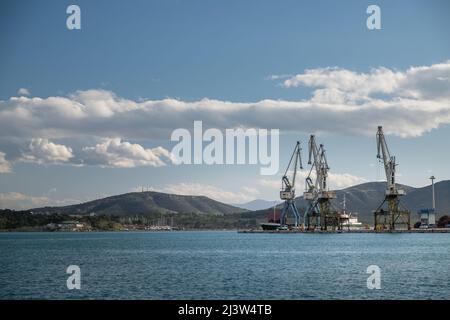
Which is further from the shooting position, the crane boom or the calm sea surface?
the crane boom

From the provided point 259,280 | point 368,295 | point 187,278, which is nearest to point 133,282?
point 187,278

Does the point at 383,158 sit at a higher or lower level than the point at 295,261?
higher

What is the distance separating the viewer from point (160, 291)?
158 ft

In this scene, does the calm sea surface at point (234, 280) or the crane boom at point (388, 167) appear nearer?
the calm sea surface at point (234, 280)

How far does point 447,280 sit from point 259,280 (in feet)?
54.5

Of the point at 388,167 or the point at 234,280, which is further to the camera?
the point at 388,167

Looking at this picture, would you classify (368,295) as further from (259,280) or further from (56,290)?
(56,290)
